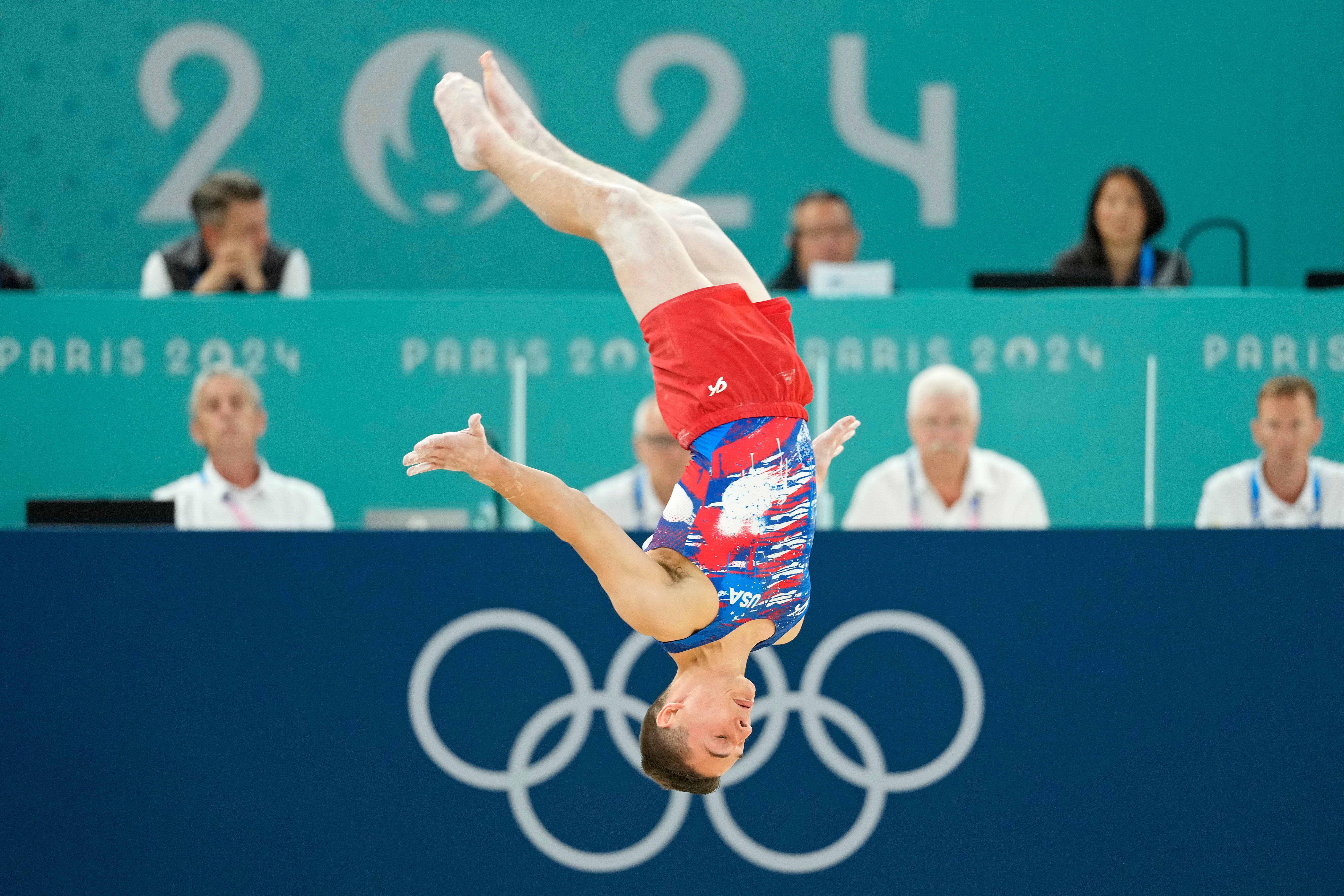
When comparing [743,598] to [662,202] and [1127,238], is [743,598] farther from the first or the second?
[1127,238]

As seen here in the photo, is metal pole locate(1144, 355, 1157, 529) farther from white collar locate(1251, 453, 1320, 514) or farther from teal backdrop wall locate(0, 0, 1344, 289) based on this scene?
teal backdrop wall locate(0, 0, 1344, 289)

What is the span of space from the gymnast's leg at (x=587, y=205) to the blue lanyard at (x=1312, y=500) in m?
3.36

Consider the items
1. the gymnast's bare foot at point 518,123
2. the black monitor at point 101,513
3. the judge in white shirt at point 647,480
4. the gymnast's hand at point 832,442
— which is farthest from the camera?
the judge in white shirt at point 647,480

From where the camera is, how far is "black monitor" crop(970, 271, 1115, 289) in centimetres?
720

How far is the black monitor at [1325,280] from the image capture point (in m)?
7.39

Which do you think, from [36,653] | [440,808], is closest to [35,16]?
[36,653]

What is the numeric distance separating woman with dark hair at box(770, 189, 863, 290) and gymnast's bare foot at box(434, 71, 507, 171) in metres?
3.29

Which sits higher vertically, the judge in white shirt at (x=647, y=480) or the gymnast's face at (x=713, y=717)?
the judge in white shirt at (x=647, y=480)

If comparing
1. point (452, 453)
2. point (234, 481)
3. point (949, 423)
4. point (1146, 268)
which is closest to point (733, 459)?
point (452, 453)

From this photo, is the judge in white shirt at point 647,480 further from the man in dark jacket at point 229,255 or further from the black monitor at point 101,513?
the man in dark jacket at point 229,255

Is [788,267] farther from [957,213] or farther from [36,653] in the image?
[36,653]

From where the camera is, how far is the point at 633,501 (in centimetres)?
630

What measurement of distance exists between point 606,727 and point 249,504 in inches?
84.1

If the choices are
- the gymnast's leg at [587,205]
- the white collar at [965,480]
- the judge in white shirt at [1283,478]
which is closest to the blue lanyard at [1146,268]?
the judge in white shirt at [1283,478]
